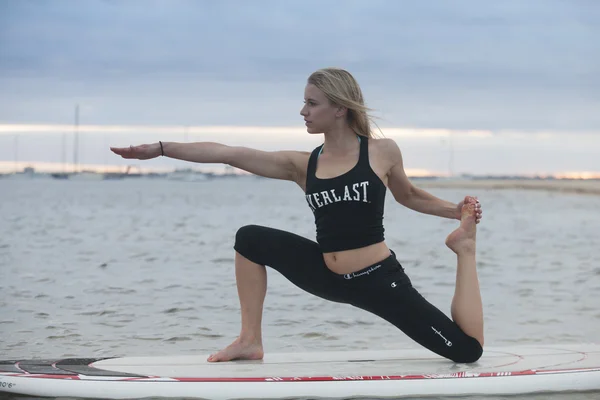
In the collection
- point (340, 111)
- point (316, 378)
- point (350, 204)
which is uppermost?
point (340, 111)

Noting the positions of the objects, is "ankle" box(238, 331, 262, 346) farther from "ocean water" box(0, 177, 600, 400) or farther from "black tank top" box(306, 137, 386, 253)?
"ocean water" box(0, 177, 600, 400)

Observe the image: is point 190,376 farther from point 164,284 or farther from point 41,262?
point 41,262

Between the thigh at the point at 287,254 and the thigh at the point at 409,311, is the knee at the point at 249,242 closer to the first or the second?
the thigh at the point at 287,254

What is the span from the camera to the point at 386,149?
18.4 feet

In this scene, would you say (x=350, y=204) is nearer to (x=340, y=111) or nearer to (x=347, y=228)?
(x=347, y=228)

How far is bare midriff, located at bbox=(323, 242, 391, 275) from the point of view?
18.3ft

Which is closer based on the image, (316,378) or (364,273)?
(316,378)

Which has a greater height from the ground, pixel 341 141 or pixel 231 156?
pixel 341 141

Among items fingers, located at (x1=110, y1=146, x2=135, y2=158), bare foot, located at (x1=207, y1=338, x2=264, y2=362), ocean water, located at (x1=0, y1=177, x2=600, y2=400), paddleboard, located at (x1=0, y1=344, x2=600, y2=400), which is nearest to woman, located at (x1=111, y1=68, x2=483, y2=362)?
fingers, located at (x1=110, y1=146, x2=135, y2=158)

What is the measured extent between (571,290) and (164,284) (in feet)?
21.6

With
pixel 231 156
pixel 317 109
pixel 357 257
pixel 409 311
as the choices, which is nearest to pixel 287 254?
pixel 357 257

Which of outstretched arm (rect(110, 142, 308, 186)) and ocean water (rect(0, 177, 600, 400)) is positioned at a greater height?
outstretched arm (rect(110, 142, 308, 186))

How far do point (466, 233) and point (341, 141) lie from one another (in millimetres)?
1037

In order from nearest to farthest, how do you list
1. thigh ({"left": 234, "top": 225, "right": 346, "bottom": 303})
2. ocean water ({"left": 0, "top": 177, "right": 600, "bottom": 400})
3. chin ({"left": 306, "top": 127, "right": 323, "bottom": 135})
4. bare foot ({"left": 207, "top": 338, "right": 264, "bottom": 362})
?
1. chin ({"left": 306, "top": 127, "right": 323, "bottom": 135})
2. thigh ({"left": 234, "top": 225, "right": 346, "bottom": 303})
3. bare foot ({"left": 207, "top": 338, "right": 264, "bottom": 362})
4. ocean water ({"left": 0, "top": 177, "right": 600, "bottom": 400})
